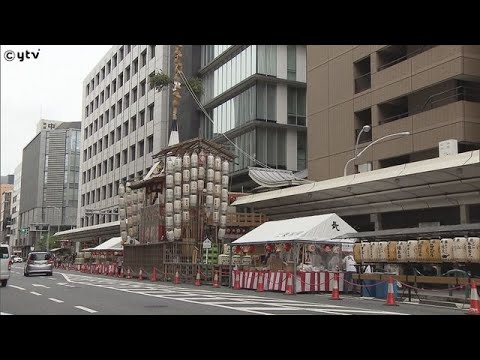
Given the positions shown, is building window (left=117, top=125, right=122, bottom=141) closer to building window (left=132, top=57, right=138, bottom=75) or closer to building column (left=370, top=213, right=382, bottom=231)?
building window (left=132, top=57, right=138, bottom=75)

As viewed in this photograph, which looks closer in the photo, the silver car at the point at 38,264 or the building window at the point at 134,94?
the silver car at the point at 38,264

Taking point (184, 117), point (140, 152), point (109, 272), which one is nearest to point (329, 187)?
point (109, 272)

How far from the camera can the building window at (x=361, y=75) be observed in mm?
42188

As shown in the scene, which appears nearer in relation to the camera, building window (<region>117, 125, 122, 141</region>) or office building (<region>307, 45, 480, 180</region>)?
office building (<region>307, 45, 480, 180</region>)

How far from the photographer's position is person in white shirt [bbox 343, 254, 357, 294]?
23.9 meters

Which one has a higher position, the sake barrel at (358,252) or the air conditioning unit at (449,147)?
the air conditioning unit at (449,147)

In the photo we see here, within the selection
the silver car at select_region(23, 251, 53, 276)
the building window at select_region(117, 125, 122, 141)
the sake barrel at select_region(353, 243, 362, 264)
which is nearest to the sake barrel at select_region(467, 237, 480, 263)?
the sake barrel at select_region(353, 243, 362, 264)

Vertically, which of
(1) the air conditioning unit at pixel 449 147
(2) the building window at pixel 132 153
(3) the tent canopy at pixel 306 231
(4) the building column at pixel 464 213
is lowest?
(3) the tent canopy at pixel 306 231

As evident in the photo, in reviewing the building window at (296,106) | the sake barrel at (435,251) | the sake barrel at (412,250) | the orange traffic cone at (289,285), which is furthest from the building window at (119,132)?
the sake barrel at (435,251)

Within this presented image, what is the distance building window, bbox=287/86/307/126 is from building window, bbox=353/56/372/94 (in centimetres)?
1435

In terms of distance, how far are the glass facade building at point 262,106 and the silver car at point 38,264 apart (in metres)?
19.4

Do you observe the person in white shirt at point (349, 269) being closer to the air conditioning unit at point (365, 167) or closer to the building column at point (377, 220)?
the building column at point (377, 220)

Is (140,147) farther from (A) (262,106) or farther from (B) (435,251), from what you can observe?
(B) (435,251)

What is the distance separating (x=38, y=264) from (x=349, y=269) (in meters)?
24.7
